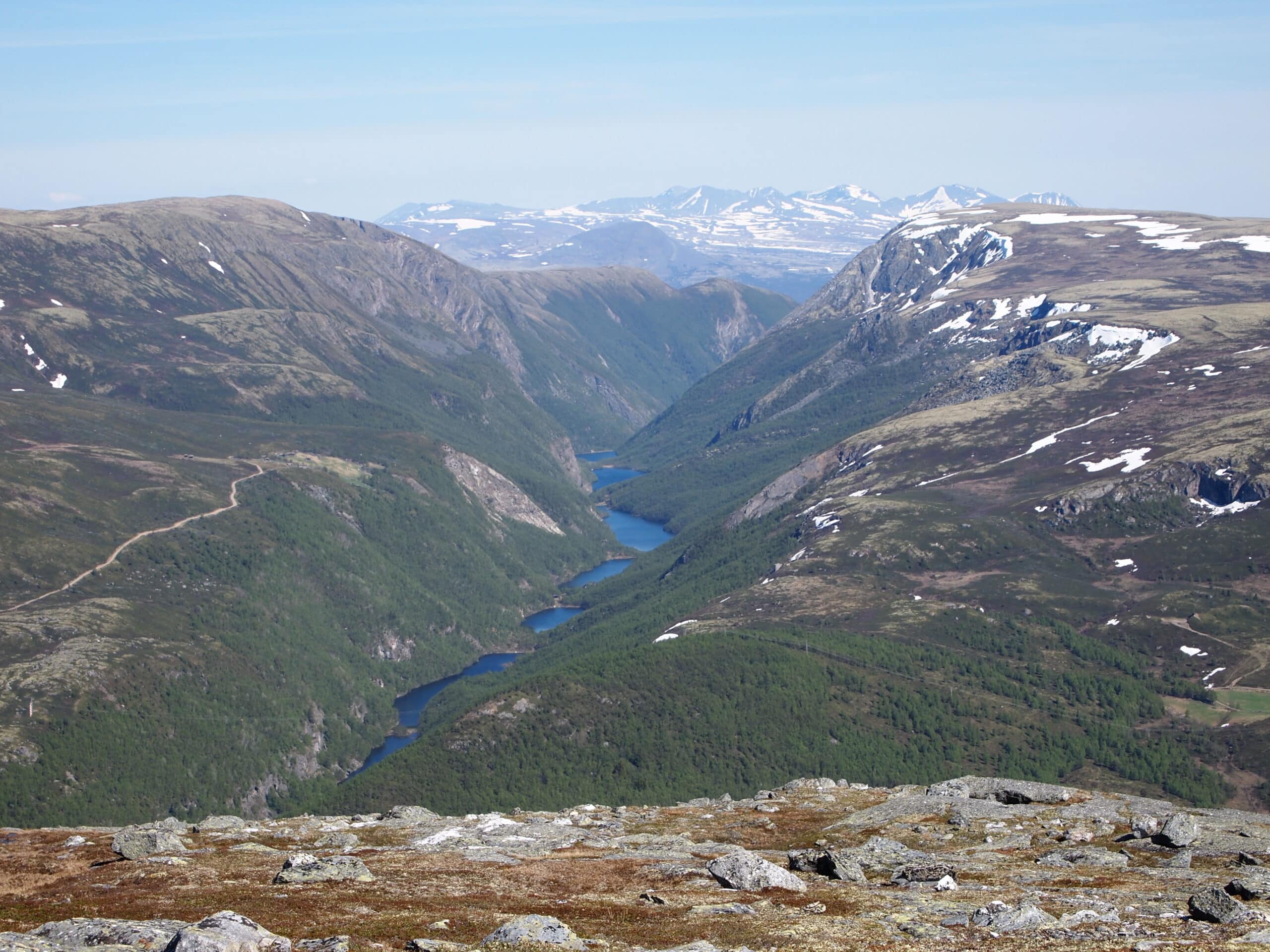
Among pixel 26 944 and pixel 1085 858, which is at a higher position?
pixel 26 944

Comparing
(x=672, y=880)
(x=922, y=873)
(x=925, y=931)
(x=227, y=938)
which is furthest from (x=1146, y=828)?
(x=227, y=938)

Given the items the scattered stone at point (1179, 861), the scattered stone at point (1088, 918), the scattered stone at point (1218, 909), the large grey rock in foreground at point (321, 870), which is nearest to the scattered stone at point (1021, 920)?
the scattered stone at point (1088, 918)

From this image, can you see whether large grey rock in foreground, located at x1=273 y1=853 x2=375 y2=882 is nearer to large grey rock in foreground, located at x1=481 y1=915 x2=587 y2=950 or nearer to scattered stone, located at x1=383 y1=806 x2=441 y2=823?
large grey rock in foreground, located at x1=481 y1=915 x2=587 y2=950

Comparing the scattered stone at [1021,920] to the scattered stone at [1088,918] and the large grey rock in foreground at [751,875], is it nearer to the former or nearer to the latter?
the scattered stone at [1088,918]

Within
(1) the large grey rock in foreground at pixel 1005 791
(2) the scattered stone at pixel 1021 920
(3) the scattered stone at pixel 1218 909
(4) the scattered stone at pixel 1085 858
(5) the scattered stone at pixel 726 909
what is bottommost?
(1) the large grey rock in foreground at pixel 1005 791

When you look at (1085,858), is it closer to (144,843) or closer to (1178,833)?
(1178,833)

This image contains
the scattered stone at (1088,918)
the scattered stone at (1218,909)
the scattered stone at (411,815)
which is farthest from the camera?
the scattered stone at (411,815)
